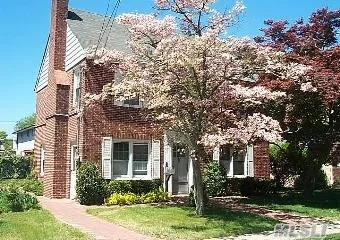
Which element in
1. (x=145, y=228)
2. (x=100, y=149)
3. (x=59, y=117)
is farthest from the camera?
(x=59, y=117)

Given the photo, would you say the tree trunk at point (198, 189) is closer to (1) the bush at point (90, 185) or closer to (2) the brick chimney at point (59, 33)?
(1) the bush at point (90, 185)

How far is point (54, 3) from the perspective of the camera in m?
21.8

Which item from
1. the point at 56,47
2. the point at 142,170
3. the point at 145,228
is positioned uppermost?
the point at 56,47

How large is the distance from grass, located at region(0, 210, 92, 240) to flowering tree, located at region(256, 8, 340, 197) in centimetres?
909

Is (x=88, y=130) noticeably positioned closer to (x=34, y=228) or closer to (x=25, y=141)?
(x=34, y=228)

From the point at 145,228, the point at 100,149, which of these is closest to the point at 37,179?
the point at 100,149

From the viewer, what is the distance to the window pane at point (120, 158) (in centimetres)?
1972

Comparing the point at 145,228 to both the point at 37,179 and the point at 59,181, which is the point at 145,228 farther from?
the point at 37,179

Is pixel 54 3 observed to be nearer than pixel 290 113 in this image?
No

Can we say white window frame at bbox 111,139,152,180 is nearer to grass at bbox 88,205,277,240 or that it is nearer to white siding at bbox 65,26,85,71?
grass at bbox 88,205,277,240

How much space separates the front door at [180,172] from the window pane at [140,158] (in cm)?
152

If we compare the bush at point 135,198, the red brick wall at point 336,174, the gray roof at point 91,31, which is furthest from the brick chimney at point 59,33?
the red brick wall at point 336,174

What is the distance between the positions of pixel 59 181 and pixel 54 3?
855 centimetres

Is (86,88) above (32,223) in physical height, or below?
above
